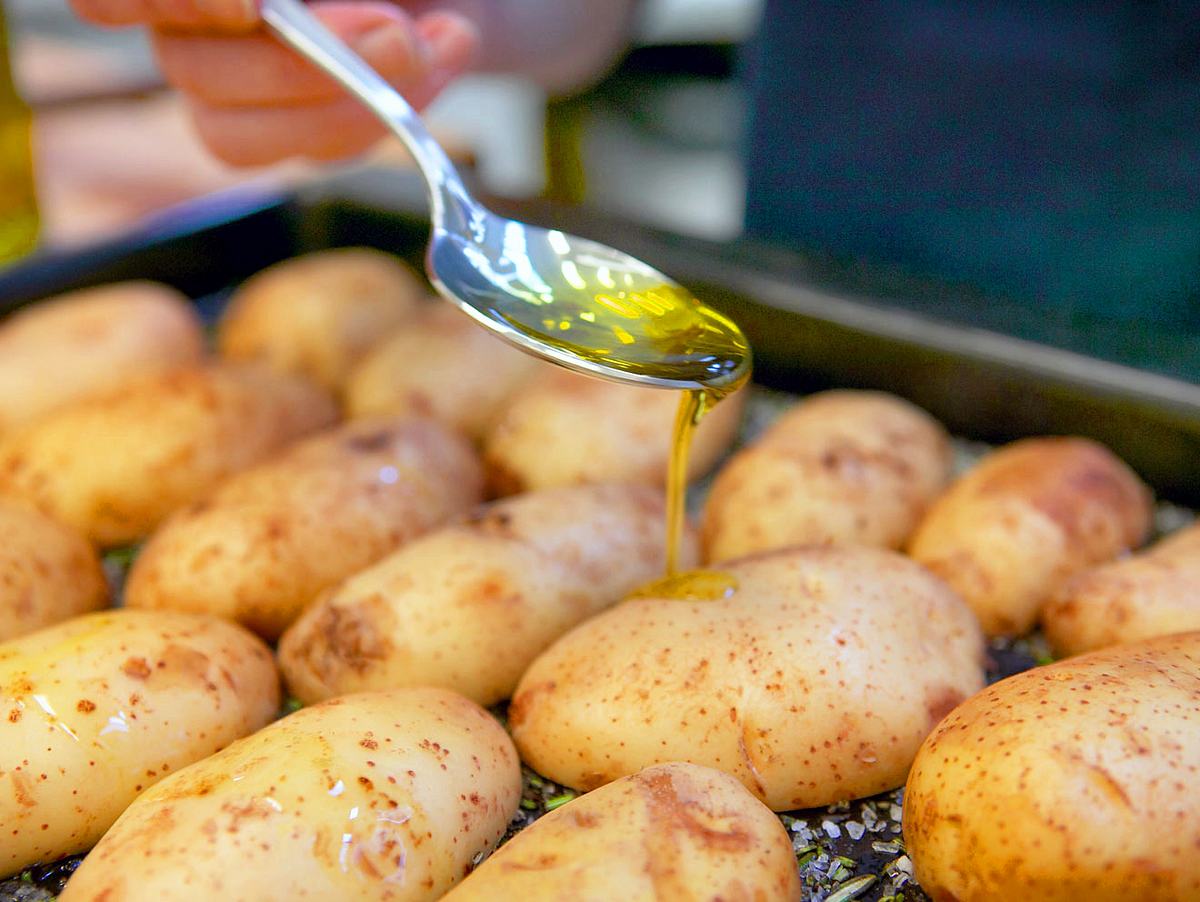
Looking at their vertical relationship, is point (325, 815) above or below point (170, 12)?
below

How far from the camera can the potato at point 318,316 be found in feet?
4.67

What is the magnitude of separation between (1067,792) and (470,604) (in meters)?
0.46

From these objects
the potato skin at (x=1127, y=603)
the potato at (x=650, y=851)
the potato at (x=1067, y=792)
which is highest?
the potato at (x=1067, y=792)

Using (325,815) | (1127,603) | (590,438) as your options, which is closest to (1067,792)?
(1127,603)

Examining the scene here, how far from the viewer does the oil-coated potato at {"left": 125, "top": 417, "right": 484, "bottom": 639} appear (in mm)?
1003

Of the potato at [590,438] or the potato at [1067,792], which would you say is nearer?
the potato at [1067,792]

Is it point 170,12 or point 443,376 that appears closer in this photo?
point 170,12

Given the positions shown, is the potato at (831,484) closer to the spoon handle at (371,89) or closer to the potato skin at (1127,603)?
the potato skin at (1127,603)

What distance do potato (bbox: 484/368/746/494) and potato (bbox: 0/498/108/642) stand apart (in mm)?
401

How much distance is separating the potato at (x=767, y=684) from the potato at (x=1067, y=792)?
0.23 feet

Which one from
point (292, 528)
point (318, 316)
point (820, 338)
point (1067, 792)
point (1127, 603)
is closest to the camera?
point (1067, 792)

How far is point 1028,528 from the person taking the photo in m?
1.03

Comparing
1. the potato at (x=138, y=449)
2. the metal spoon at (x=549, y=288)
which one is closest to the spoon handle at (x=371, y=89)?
the metal spoon at (x=549, y=288)

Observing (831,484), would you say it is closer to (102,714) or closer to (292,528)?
(292,528)
